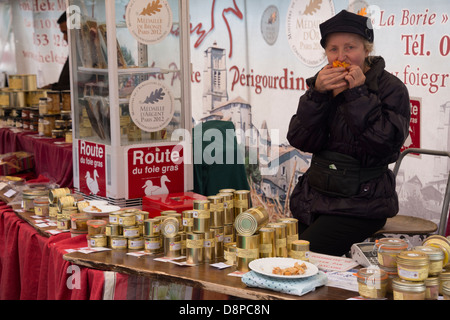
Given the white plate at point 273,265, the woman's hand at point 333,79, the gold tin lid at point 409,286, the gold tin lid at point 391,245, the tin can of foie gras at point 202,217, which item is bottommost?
the white plate at point 273,265

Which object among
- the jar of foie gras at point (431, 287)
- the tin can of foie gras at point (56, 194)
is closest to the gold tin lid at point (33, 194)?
the tin can of foie gras at point (56, 194)

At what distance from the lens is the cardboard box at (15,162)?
15.6 ft

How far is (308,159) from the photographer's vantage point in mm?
4684

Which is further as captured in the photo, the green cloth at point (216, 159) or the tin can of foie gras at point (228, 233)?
the green cloth at point (216, 159)

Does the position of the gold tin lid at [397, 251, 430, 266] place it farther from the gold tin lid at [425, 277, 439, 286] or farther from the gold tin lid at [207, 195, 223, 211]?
the gold tin lid at [207, 195, 223, 211]

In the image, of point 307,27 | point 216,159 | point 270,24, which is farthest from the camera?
point 270,24

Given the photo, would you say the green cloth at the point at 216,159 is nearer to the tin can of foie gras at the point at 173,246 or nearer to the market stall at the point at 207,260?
the market stall at the point at 207,260

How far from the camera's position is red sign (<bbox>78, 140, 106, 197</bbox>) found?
3.58 meters

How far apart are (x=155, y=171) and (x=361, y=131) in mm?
1321

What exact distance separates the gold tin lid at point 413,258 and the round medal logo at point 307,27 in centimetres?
258

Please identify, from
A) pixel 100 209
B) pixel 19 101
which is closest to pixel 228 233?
pixel 100 209

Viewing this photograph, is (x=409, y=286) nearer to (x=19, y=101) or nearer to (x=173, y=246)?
(x=173, y=246)

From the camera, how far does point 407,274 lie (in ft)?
6.68
